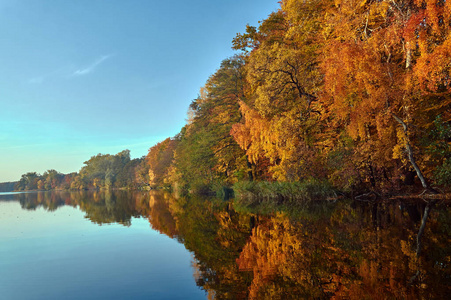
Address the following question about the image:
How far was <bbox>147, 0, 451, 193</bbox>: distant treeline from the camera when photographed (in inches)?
469

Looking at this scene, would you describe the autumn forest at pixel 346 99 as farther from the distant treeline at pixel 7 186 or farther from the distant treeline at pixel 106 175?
the distant treeline at pixel 7 186

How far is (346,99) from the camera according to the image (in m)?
13.9

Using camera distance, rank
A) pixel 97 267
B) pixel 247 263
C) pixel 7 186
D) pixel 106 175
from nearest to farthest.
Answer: pixel 247 263 < pixel 97 267 < pixel 106 175 < pixel 7 186

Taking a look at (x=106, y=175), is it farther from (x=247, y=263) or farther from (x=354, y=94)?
(x=247, y=263)

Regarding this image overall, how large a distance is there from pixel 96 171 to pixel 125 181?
1440 cm

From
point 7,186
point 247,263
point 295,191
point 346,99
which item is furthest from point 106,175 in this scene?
point 247,263

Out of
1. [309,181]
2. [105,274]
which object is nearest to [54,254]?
[105,274]

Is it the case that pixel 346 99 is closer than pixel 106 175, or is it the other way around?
pixel 346 99

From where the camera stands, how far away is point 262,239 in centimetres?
704

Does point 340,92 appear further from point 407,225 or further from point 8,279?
point 8,279

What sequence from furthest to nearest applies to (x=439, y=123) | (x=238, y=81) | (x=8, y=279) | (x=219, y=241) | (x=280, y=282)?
1. (x=238, y=81)
2. (x=439, y=123)
3. (x=219, y=241)
4. (x=8, y=279)
5. (x=280, y=282)

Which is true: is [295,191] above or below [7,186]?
below

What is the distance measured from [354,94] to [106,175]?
3493 inches

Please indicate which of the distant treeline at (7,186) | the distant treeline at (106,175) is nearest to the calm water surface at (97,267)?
the distant treeline at (106,175)
